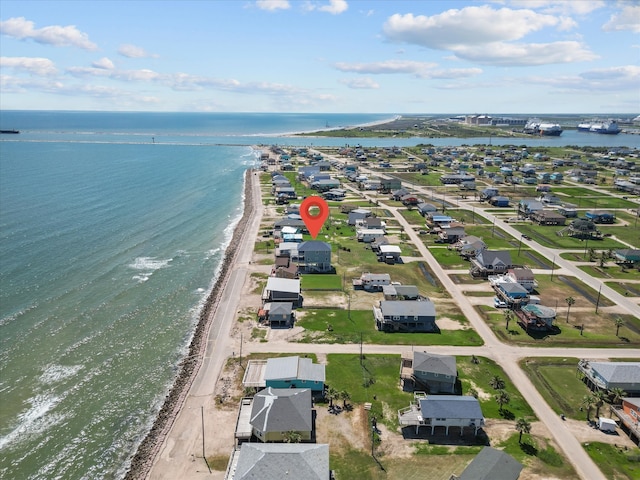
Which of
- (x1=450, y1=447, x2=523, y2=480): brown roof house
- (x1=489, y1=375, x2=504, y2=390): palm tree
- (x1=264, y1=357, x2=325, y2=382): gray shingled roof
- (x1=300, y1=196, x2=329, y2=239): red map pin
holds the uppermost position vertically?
Result: (x1=300, y1=196, x2=329, y2=239): red map pin

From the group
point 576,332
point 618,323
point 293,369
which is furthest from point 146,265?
point 618,323

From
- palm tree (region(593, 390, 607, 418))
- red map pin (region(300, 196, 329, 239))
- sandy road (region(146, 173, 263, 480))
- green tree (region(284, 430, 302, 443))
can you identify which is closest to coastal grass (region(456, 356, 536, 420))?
palm tree (region(593, 390, 607, 418))

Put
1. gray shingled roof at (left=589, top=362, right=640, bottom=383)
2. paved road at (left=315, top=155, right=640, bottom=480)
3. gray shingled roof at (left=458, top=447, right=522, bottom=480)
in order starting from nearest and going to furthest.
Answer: gray shingled roof at (left=458, top=447, right=522, bottom=480)
paved road at (left=315, top=155, right=640, bottom=480)
gray shingled roof at (left=589, top=362, right=640, bottom=383)

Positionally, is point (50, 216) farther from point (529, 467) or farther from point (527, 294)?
point (529, 467)

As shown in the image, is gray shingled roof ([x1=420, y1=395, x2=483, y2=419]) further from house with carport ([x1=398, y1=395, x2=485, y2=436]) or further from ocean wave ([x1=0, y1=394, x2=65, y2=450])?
ocean wave ([x1=0, y1=394, x2=65, y2=450])

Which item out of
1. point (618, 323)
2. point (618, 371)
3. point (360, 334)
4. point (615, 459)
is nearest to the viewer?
point (615, 459)

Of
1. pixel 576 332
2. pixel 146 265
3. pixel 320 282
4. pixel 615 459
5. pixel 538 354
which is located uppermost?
pixel 146 265

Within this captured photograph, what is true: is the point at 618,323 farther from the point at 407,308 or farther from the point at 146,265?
the point at 146,265
